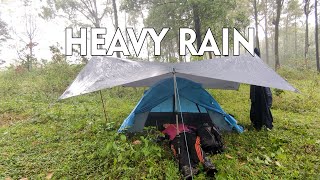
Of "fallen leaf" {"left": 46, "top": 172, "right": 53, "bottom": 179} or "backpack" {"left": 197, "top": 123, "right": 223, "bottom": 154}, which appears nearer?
"fallen leaf" {"left": 46, "top": 172, "right": 53, "bottom": 179}

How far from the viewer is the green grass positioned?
9.32ft

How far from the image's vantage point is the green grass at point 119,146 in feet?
9.32

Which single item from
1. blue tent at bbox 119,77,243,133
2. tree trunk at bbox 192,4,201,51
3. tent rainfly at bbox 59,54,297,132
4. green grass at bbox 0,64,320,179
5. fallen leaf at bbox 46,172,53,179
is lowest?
fallen leaf at bbox 46,172,53,179

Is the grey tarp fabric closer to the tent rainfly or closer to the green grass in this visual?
the tent rainfly

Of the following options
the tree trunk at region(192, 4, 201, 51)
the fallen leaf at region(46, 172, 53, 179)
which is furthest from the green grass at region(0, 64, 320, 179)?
the tree trunk at region(192, 4, 201, 51)

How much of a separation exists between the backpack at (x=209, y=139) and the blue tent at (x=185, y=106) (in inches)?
30.7

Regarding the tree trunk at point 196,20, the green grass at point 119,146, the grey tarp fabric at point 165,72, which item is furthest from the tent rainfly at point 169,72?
the tree trunk at point 196,20

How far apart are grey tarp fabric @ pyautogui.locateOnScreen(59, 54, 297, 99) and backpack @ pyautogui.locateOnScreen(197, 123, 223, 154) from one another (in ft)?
2.57

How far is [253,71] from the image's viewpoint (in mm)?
3248

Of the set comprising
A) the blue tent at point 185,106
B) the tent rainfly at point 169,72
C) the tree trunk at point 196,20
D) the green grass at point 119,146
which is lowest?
the green grass at point 119,146

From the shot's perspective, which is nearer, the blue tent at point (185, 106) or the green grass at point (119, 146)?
the green grass at point (119, 146)

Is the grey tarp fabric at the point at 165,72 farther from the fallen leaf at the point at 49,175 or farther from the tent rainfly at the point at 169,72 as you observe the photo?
the fallen leaf at the point at 49,175

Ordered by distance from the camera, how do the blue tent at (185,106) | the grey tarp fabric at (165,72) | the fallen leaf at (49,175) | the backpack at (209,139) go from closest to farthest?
the fallen leaf at (49,175)
the grey tarp fabric at (165,72)
the backpack at (209,139)
the blue tent at (185,106)

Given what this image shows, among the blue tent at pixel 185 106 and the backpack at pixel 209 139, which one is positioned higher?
the blue tent at pixel 185 106
